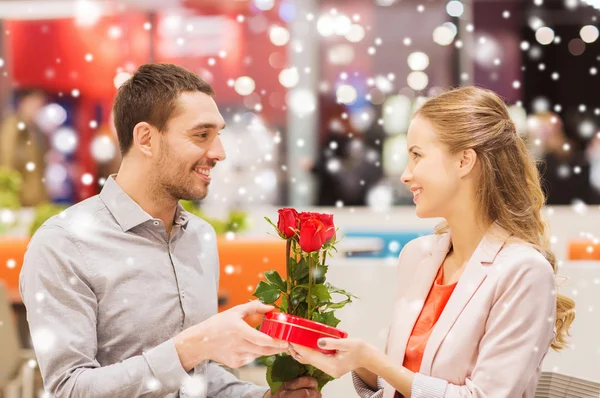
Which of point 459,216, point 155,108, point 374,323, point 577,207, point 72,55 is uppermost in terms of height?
point 72,55

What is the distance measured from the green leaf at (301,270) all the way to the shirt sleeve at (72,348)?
299mm

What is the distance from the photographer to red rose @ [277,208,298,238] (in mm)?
1328

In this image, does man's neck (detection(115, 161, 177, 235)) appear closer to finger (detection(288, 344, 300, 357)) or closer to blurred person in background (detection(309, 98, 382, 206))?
finger (detection(288, 344, 300, 357))

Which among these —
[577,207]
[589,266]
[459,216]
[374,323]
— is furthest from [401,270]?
[577,207]

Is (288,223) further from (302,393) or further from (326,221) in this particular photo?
(302,393)

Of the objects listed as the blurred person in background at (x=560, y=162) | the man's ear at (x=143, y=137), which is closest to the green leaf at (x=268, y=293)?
the man's ear at (x=143, y=137)

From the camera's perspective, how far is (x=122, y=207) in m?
1.61

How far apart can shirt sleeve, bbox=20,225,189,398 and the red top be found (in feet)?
1.77

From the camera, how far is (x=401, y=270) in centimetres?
182

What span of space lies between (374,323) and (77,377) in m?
1.37

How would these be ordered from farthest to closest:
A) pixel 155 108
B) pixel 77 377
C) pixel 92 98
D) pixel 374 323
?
pixel 92 98
pixel 374 323
pixel 155 108
pixel 77 377

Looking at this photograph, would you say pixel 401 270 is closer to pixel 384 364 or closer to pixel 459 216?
pixel 459 216

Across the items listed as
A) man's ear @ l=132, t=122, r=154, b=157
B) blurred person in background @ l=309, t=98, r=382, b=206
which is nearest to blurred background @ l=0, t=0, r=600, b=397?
blurred person in background @ l=309, t=98, r=382, b=206

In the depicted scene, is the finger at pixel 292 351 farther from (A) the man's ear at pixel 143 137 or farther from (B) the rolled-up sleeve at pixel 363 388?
(A) the man's ear at pixel 143 137
